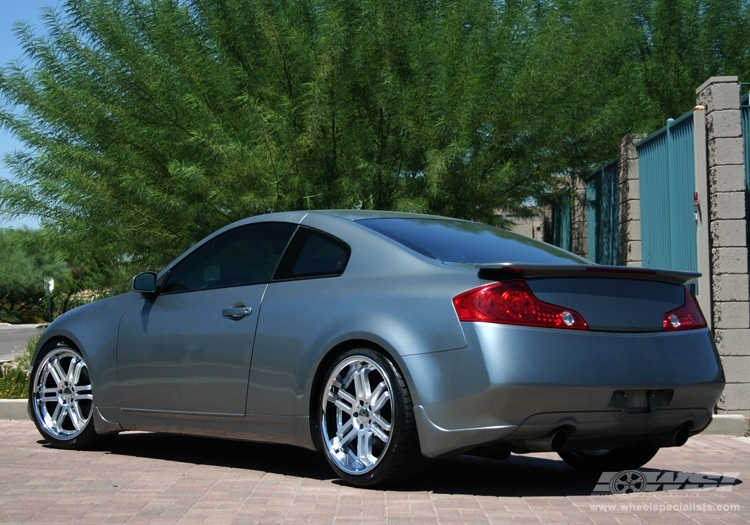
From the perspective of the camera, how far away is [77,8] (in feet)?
46.3

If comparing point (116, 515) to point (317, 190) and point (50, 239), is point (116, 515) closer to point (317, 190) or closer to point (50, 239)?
point (317, 190)

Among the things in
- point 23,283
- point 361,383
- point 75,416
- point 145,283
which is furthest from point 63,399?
point 23,283

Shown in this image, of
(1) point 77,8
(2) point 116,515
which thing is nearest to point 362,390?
(2) point 116,515

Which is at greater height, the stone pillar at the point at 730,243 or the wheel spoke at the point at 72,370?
the stone pillar at the point at 730,243

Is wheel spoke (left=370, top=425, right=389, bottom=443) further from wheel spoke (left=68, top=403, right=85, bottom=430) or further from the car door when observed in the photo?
wheel spoke (left=68, top=403, right=85, bottom=430)

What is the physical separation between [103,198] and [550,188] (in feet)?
19.5

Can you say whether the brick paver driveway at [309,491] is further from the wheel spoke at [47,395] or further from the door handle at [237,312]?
the door handle at [237,312]

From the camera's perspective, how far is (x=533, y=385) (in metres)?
5.44

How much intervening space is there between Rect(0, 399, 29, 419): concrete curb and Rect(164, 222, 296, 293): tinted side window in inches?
132

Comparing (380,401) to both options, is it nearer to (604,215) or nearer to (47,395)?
(47,395)

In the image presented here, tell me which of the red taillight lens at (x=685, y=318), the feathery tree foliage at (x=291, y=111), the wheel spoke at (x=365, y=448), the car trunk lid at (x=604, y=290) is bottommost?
the wheel spoke at (x=365, y=448)

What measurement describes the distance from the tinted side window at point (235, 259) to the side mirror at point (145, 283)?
0.37 feet

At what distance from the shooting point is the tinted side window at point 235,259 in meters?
6.90

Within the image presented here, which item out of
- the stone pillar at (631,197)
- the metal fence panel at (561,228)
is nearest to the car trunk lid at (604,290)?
the stone pillar at (631,197)
